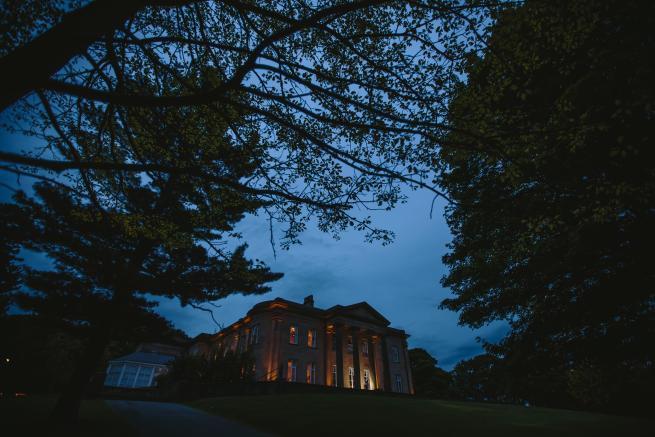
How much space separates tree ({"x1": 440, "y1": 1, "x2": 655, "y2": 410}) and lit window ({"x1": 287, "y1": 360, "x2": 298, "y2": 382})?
21.5m

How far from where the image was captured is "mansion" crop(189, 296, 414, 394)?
27.3 m

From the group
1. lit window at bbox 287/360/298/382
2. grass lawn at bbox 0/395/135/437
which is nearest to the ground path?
grass lawn at bbox 0/395/135/437

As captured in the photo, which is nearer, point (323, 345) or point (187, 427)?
point (187, 427)

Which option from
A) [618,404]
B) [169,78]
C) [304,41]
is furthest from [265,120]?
[618,404]

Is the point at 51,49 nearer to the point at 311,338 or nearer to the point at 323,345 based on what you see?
the point at 311,338

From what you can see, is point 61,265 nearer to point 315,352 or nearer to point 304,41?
point 304,41

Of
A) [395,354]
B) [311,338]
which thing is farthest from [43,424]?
[395,354]

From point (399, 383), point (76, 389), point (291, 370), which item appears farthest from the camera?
point (399, 383)

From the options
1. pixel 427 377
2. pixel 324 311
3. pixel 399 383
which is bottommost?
pixel 399 383

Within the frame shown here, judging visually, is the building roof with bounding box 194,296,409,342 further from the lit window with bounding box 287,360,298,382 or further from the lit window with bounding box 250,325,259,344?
the lit window with bounding box 287,360,298,382

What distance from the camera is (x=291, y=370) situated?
27172 millimetres

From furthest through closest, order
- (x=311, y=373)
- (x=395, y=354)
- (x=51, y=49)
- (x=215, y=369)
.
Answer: (x=395, y=354)
(x=311, y=373)
(x=215, y=369)
(x=51, y=49)

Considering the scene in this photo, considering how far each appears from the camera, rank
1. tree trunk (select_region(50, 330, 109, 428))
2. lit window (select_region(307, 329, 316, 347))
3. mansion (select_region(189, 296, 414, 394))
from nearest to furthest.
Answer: tree trunk (select_region(50, 330, 109, 428)), mansion (select_region(189, 296, 414, 394)), lit window (select_region(307, 329, 316, 347))

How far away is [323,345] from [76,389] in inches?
919
